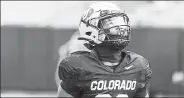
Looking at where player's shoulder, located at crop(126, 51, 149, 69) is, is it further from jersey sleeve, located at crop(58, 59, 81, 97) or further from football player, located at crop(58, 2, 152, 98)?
jersey sleeve, located at crop(58, 59, 81, 97)

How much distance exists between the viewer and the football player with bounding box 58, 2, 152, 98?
179 cm

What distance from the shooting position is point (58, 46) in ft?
24.6

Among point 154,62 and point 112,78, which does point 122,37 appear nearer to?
point 112,78

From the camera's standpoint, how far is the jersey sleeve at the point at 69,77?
1.78 m

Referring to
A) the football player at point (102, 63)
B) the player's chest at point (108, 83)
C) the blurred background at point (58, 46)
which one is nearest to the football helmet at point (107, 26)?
the football player at point (102, 63)

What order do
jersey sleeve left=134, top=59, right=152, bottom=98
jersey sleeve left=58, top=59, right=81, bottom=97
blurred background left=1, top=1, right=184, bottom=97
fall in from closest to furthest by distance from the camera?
1. jersey sleeve left=58, top=59, right=81, bottom=97
2. jersey sleeve left=134, top=59, right=152, bottom=98
3. blurred background left=1, top=1, right=184, bottom=97

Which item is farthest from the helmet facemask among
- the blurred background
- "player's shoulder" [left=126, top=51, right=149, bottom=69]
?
the blurred background

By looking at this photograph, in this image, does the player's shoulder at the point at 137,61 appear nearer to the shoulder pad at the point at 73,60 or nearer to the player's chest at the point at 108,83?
the player's chest at the point at 108,83

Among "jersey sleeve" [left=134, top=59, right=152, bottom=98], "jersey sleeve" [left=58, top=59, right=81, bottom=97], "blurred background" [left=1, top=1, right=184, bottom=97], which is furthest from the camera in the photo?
"blurred background" [left=1, top=1, right=184, bottom=97]

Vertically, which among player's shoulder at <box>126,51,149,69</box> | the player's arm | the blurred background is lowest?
the blurred background

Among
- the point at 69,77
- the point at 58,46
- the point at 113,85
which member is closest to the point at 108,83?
the point at 113,85

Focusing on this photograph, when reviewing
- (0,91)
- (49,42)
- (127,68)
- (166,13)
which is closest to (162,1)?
(166,13)

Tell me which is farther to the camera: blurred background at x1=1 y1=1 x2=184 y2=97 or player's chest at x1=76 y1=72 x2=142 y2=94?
blurred background at x1=1 y1=1 x2=184 y2=97

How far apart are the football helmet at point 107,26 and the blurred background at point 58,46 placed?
5.57 metres
